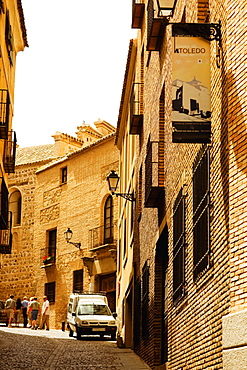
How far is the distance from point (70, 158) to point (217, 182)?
31.8 metres

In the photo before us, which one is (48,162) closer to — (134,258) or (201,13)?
(134,258)

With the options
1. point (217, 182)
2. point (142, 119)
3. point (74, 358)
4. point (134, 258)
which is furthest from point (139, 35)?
point (217, 182)

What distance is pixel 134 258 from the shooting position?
2234 centimetres

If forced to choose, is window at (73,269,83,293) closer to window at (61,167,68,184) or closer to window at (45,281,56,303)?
window at (45,281,56,303)

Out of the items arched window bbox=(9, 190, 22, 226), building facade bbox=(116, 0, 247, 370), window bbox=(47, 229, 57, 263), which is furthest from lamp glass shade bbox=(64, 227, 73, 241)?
building facade bbox=(116, 0, 247, 370)

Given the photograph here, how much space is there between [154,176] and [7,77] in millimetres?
11959

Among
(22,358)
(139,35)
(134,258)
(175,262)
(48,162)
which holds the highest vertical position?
(48,162)

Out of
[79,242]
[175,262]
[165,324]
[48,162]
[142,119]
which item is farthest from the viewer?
[48,162]

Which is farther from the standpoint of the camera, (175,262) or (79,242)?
(79,242)

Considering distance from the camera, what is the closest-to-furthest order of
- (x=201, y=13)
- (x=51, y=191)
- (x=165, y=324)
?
(x=201, y=13) → (x=165, y=324) → (x=51, y=191)

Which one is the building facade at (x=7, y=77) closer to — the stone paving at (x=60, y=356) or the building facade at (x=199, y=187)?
the stone paving at (x=60, y=356)

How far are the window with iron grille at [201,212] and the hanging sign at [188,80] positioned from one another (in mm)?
616

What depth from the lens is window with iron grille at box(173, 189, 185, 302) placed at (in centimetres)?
1144

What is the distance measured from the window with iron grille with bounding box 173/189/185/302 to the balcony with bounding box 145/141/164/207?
1.95m
